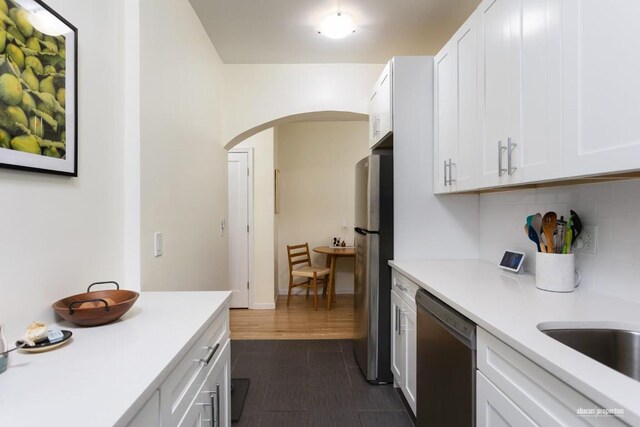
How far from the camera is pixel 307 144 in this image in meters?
4.95

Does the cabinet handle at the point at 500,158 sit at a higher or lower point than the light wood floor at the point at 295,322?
higher

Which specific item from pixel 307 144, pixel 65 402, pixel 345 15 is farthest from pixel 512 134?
pixel 307 144

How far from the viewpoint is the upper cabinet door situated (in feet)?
2.90

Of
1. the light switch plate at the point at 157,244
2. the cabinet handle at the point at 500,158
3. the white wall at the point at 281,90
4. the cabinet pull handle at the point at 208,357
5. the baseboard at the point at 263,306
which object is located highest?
the white wall at the point at 281,90

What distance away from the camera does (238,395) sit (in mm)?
2223

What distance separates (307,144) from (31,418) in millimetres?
4605

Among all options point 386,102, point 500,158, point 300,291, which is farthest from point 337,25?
point 300,291

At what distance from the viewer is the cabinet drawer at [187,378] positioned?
2.75ft

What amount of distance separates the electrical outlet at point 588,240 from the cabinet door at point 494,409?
2.59 feet

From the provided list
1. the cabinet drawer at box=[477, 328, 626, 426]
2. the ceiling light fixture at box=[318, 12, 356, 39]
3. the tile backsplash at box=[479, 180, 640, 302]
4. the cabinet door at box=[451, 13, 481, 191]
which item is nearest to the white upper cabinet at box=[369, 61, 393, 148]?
the ceiling light fixture at box=[318, 12, 356, 39]

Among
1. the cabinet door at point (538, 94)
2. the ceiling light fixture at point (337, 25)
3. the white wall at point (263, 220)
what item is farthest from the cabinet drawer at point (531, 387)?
the white wall at point (263, 220)

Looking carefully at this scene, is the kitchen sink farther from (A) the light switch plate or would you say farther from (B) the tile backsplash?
(A) the light switch plate

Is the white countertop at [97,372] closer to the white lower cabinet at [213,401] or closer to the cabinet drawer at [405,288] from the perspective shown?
the white lower cabinet at [213,401]

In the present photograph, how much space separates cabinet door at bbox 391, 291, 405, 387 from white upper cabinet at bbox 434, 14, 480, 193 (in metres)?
0.80
